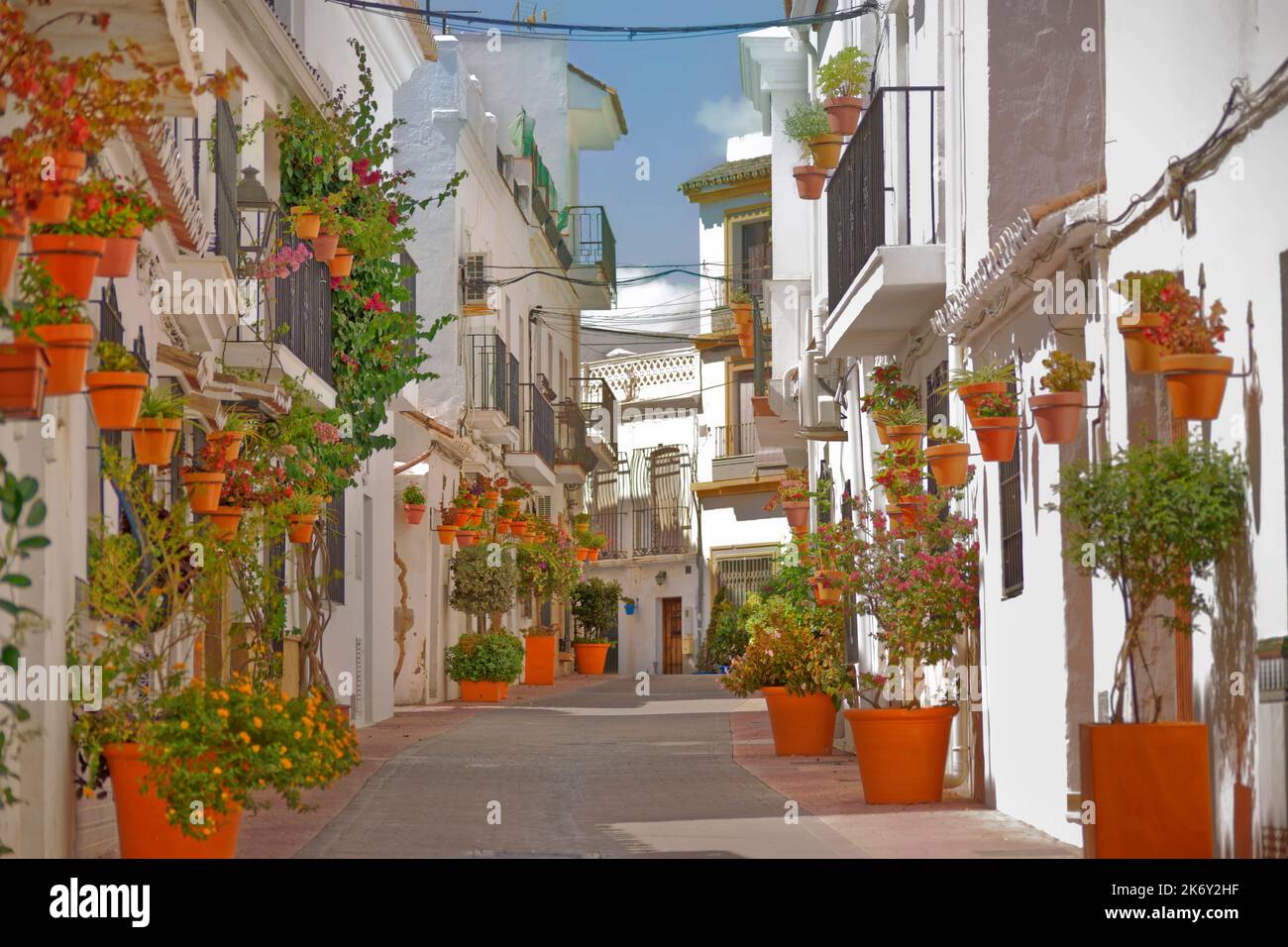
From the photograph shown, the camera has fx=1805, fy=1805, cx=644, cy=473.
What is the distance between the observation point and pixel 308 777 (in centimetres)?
789

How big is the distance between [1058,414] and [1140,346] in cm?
131

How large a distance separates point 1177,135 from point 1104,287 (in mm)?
1271

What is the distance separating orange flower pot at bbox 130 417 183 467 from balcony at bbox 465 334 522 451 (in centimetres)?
1788

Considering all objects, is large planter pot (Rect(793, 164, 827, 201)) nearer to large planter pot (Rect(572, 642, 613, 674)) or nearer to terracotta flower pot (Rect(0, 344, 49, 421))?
terracotta flower pot (Rect(0, 344, 49, 421))

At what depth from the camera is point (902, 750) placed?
453 inches

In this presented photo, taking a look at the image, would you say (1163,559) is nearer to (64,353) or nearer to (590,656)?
(64,353)

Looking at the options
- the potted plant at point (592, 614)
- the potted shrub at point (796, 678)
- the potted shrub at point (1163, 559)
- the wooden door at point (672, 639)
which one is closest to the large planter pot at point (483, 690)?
the potted shrub at point (796, 678)

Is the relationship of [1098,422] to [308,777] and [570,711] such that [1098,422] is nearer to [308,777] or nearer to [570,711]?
[308,777]

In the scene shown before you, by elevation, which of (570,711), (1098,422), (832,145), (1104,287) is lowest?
(570,711)

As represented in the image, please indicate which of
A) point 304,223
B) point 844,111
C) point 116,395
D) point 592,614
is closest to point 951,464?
point 116,395

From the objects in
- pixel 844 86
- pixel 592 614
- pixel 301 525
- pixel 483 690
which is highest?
pixel 844 86

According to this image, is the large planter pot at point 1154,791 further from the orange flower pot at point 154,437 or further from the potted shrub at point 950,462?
the orange flower pot at point 154,437

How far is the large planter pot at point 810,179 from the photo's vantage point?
1781 cm
